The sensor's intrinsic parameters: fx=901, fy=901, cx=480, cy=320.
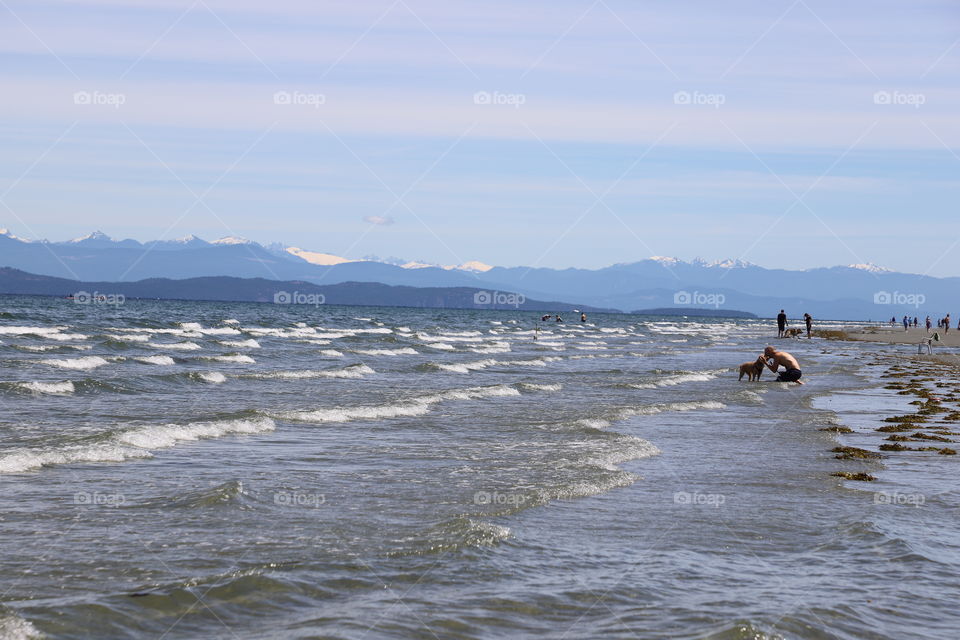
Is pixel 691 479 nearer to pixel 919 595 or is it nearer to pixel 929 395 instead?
pixel 919 595

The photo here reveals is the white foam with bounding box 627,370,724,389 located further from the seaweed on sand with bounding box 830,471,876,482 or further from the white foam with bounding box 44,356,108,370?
the white foam with bounding box 44,356,108,370

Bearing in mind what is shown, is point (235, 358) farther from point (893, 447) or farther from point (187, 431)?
point (893, 447)

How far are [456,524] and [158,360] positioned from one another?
28.2 meters

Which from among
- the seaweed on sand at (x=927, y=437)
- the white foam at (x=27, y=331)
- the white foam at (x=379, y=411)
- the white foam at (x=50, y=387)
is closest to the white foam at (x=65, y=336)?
the white foam at (x=27, y=331)

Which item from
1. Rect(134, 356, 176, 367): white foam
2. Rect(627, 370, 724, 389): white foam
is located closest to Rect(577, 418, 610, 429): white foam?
Rect(627, 370, 724, 389): white foam

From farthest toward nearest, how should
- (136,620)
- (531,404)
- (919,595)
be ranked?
1. (531,404)
2. (919,595)
3. (136,620)

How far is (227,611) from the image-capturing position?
676 centimetres

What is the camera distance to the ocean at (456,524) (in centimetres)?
679

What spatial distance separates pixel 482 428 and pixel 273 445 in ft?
15.5

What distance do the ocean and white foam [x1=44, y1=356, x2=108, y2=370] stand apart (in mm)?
8914

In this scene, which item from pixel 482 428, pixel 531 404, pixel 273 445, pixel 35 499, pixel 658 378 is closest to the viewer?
pixel 35 499

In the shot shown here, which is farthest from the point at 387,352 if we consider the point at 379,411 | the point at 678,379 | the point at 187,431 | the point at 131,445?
the point at 131,445

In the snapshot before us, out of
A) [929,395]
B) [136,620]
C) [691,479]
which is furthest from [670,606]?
[929,395]

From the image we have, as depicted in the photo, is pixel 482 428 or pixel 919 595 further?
pixel 482 428
